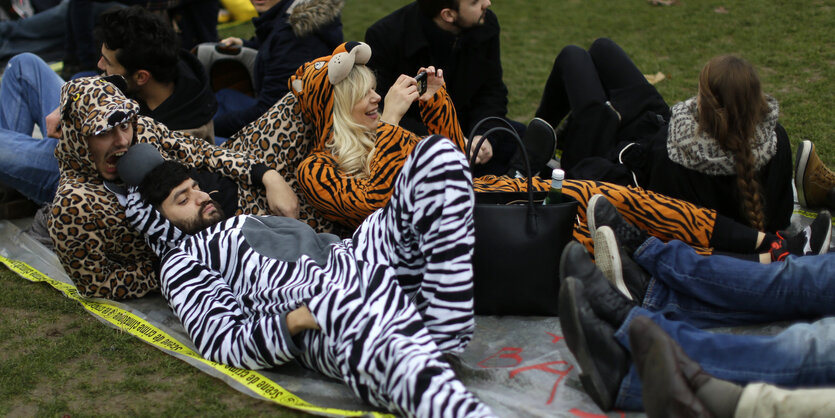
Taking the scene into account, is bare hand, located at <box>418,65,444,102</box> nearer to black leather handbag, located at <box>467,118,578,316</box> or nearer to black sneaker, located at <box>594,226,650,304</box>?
black leather handbag, located at <box>467,118,578,316</box>

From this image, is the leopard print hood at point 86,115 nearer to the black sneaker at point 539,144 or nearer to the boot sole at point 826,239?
the black sneaker at point 539,144

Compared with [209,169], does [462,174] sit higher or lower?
higher

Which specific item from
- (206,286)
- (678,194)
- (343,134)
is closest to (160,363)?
(206,286)

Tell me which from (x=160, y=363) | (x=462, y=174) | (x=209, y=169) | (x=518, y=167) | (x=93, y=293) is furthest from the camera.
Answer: (x=518, y=167)

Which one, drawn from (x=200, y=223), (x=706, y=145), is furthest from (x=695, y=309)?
(x=200, y=223)

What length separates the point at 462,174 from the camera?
2.68m

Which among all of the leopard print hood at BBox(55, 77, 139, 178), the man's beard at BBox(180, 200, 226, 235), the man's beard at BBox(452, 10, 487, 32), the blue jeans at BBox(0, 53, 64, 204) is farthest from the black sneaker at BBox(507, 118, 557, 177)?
the blue jeans at BBox(0, 53, 64, 204)

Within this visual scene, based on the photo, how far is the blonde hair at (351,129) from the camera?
361cm

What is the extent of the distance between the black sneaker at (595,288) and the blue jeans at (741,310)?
2.6 inches

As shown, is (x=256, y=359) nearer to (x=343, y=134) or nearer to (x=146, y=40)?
(x=343, y=134)

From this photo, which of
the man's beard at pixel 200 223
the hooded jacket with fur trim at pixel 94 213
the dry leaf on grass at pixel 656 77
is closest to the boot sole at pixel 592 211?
the man's beard at pixel 200 223

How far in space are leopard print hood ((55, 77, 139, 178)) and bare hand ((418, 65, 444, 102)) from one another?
4.78ft

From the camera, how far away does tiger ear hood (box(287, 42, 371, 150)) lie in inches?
141

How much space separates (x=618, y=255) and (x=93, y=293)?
243 cm
